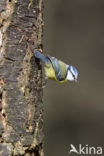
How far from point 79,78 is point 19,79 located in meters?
4.22

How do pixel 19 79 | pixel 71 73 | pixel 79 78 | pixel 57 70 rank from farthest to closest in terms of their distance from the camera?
pixel 79 78 < pixel 71 73 < pixel 57 70 < pixel 19 79

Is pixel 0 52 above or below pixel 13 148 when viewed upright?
above

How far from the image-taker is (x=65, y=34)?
7.24 m

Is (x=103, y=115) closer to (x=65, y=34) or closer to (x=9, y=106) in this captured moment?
(x=65, y=34)

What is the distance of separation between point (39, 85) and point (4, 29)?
40 cm

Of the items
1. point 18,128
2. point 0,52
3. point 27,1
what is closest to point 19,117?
point 18,128

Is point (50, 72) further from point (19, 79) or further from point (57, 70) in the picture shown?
point (19, 79)

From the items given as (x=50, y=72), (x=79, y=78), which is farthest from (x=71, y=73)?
(x=79, y=78)

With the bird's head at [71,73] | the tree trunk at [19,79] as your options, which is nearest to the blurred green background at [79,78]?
the bird's head at [71,73]

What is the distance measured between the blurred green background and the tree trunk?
391cm

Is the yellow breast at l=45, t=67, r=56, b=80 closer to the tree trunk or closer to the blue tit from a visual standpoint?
the blue tit

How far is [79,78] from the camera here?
7203 mm

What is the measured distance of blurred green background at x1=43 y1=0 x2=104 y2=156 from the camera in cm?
709

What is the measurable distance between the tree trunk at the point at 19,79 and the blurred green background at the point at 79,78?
3.91 meters
